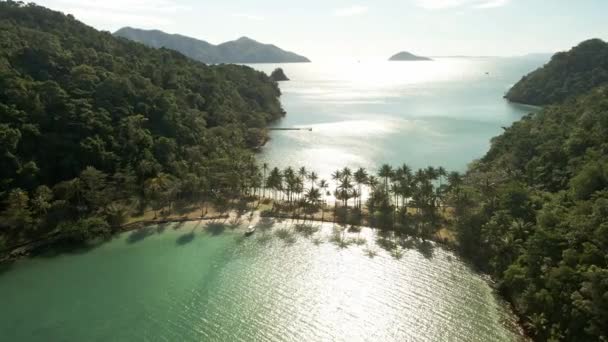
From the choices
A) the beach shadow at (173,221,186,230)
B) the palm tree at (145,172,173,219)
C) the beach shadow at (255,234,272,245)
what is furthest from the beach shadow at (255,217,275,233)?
the palm tree at (145,172,173,219)

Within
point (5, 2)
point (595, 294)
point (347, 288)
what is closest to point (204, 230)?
point (347, 288)

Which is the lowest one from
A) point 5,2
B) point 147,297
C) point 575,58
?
point 147,297

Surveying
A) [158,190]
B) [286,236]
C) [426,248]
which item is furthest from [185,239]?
[426,248]

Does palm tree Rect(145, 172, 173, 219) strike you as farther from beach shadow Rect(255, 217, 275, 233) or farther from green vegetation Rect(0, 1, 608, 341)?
beach shadow Rect(255, 217, 275, 233)

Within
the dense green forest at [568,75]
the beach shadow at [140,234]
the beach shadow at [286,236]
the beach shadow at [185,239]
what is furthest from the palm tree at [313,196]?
the dense green forest at [568,75]

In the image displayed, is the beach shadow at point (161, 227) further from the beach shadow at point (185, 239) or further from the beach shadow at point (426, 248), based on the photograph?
the beach shadow at point (426, 248)

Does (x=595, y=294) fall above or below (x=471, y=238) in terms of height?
above

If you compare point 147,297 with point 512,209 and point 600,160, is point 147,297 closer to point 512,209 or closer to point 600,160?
point 512,209

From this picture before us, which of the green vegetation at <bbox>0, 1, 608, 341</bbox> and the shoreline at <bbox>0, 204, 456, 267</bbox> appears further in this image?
the shoreline at <bbox>0, 204, 456, 267</bbox>
